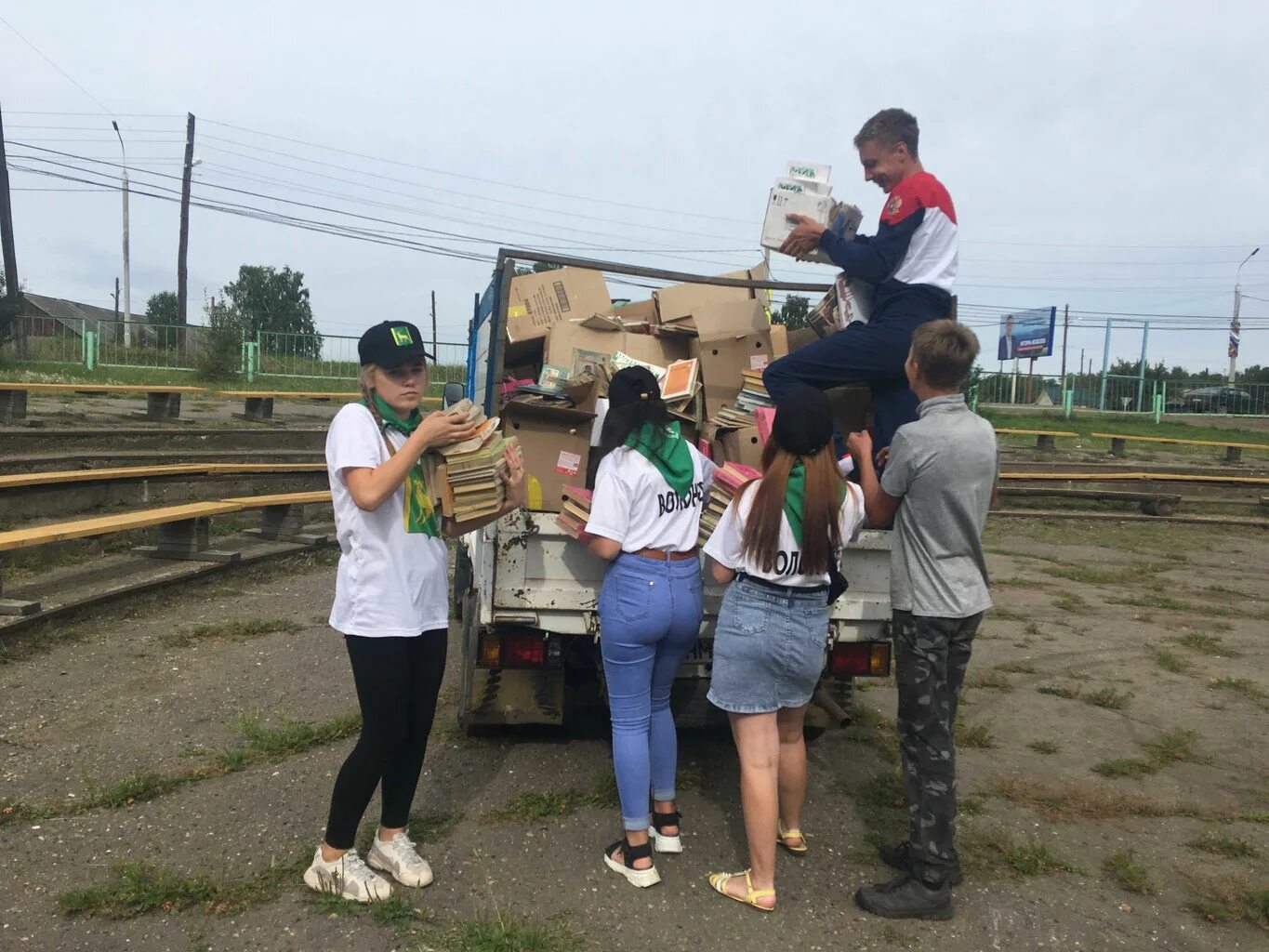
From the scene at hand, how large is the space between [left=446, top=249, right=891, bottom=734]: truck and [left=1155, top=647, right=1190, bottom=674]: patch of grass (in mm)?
3081

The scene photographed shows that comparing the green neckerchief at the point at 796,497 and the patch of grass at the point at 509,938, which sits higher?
the green neckerchief at the point at 796,497

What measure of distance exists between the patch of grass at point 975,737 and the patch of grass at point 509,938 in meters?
2.69

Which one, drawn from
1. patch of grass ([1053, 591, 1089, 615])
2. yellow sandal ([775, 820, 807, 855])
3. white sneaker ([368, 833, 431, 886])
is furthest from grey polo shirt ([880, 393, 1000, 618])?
patch of grass ([1053, 591, 1089, 615])

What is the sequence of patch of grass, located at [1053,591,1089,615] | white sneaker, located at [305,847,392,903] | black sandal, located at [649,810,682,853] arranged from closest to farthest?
1. white sneaker, located at [305,847,392,903]
2. black sandal, located at [649,810,682,853]
3. patch of grass, located at [1053,591,1089,615]

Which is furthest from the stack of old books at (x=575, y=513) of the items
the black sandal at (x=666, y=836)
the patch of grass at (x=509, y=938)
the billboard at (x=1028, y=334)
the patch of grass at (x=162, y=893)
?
the billboard at (x=1028, y=334)

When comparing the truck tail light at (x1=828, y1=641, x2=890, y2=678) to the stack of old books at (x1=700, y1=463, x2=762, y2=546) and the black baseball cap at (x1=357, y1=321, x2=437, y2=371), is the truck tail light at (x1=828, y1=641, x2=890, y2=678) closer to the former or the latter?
the stack of old books at (x1=700, y1=463, x2=762, y2=546)

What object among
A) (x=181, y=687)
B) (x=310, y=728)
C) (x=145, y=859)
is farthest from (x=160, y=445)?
(x=145, y=859)

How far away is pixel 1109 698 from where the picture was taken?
580 centimetres

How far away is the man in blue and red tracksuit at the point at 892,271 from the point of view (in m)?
4.05

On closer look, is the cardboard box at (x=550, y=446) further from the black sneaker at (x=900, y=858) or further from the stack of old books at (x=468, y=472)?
the black sneaker at (x=900, y=858)

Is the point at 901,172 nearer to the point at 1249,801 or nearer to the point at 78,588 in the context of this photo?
the point at 1249,801

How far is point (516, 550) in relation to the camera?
13.0 ft

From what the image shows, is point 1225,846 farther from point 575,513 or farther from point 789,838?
point 575,513

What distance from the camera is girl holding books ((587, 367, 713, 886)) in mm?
3373
